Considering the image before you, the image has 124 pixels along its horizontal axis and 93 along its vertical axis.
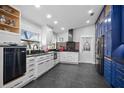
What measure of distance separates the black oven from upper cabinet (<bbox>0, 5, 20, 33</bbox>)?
93 centimetres

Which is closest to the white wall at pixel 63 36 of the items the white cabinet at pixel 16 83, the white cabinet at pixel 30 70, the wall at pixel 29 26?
the wall at pixel 29 26

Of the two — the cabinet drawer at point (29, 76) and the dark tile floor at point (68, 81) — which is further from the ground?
the cabinet drawer at point (29, 76)

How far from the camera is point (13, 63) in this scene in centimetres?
275

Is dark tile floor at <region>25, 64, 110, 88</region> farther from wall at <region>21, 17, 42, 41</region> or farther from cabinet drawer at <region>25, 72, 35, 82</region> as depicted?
wall at <region>21, 17, 42, 41</region>

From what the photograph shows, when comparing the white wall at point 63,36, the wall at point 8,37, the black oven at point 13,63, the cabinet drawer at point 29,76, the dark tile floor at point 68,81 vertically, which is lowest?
the dark tile floor at point 68,81

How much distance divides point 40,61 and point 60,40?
5271 mm

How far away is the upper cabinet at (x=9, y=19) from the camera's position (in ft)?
10.7

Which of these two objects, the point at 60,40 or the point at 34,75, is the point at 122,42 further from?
the point at 60,40

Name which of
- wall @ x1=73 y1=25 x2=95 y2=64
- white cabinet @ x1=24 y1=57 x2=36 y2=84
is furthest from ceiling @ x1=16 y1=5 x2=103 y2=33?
wall @ x1=73 y1=25 x2=95 y2=64

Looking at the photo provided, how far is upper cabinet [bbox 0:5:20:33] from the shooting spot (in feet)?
10.7

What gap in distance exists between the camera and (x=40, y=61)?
14.4 ft

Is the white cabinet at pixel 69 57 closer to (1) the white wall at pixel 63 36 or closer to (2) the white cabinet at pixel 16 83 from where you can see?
(1) the white wall at pixel 63 36

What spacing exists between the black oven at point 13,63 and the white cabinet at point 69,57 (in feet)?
16.6
